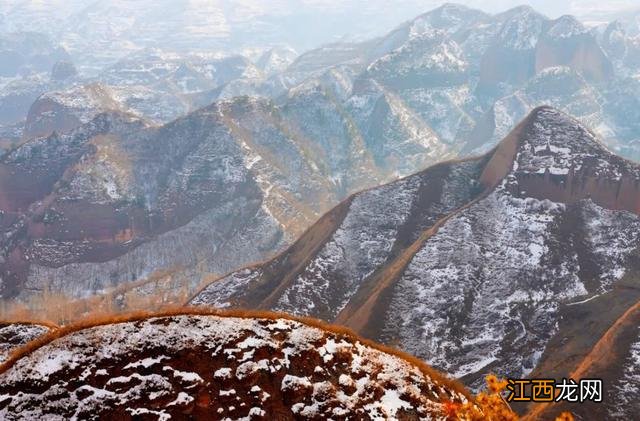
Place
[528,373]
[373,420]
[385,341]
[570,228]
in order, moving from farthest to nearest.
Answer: [570,228] → [385,341] → [528,373] → [373,420]

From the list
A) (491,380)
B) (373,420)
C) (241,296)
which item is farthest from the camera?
(241,296)

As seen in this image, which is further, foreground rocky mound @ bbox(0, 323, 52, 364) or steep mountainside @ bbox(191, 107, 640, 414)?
steep mountainside @ bbox(191, 107, 640, 414)

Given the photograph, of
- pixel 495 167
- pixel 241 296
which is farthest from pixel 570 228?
pixel 241 296

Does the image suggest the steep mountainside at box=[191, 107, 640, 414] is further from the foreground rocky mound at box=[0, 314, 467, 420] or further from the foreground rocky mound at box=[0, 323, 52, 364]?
the foreground rocky mound at box=[0, 323, 52, 364]

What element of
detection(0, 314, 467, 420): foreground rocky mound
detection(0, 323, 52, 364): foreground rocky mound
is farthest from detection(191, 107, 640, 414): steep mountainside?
detection(0, 323, 52, 364): foreground rocky mound

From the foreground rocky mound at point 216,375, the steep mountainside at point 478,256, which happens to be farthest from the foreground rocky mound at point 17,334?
the steep mountainside at point 478,256

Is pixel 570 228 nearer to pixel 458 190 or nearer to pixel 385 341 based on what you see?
pixel 458 190

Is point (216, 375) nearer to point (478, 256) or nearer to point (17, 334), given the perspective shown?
point (17, 334)
